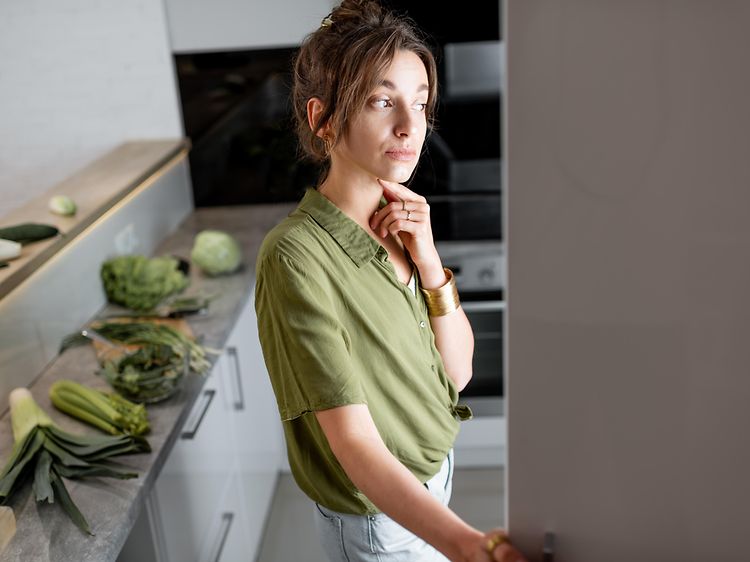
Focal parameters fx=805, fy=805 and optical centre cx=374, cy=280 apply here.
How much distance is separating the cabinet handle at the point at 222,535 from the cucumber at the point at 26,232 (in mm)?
794

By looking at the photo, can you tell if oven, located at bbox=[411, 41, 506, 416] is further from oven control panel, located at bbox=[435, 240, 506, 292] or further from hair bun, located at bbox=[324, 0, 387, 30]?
hair bun, located at bbox=[324, 0, 387, 30]

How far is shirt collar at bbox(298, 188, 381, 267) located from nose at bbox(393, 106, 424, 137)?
0.47 feet

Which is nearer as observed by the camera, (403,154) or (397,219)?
(403,154)

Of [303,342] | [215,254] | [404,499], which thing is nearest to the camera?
[404,499]

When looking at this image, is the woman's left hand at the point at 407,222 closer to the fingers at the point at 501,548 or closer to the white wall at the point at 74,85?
the fingers at the point at 501,548

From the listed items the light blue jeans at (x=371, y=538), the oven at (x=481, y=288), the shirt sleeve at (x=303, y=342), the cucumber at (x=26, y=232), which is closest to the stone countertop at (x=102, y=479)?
the cucumber at (x=26, y=232)

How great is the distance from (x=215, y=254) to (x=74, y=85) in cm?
93

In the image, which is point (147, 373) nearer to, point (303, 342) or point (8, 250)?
point (8, 250)

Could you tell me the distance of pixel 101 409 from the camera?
1.52 m

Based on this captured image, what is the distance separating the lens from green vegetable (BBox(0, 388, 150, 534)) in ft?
4.34

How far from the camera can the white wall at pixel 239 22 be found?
2.64 m
